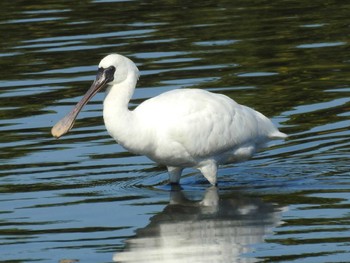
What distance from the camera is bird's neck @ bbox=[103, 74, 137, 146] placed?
11773 mm

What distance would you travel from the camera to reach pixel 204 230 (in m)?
10.8

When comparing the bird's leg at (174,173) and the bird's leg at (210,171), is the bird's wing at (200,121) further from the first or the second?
the bird's leg at (174,173)

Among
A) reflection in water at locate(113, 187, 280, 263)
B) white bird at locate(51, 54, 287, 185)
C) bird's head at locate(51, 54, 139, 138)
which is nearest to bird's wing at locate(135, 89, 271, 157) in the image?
white bird at locate(51, 54, 287, 185)

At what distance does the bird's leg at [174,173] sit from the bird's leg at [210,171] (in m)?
0.22

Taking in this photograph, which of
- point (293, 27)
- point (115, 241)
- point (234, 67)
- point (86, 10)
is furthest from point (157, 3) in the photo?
point (115, 241)

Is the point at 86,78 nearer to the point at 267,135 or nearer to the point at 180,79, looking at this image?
the point at 180,79

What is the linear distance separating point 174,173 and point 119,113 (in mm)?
1066

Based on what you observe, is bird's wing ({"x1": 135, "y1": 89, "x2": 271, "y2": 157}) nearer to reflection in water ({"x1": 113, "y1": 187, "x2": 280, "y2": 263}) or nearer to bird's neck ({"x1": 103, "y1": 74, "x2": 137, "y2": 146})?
bird's neck ({"x1": 103, "y1": 74, "x2": 137, "y2": 146})

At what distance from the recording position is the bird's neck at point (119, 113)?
1177 centimetres

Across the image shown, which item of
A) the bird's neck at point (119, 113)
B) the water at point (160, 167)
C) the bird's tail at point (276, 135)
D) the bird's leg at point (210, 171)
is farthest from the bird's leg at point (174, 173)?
the bird's tail at point (276, 135)

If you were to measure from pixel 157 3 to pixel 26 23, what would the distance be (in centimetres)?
226

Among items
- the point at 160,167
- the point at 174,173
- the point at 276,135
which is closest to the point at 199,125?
the point at 174,173

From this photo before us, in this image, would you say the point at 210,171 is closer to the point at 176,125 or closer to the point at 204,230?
the point at 176,125

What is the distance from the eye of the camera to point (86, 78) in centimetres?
1673
